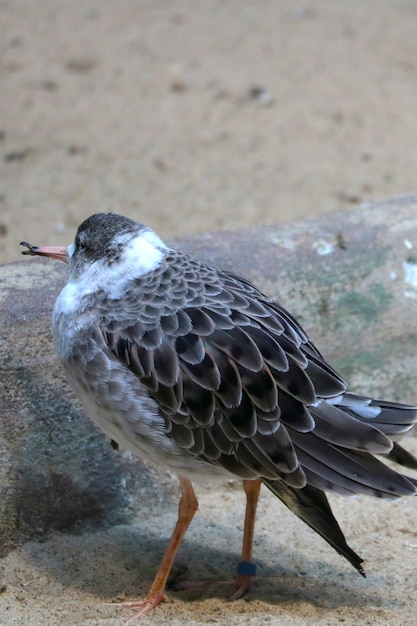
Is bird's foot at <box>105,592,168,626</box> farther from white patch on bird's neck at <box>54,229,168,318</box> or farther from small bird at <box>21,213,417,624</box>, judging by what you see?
white patch on bird's neck at <box>54,229,168,318</box>

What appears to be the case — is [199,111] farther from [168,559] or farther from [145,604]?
[145,604]

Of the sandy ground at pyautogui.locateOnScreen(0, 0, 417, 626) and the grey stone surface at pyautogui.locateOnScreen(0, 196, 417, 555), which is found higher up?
the grey stone surface at pyautogui.locateOnScreen(0, 196, 417, 555)

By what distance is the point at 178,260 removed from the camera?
454 cm

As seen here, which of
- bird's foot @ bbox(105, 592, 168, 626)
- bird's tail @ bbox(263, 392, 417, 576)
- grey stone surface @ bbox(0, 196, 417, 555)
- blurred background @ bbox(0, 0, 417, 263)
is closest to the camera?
bird's tail @ bbox(263, 392, 417, 576)

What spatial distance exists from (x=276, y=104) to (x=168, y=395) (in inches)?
266

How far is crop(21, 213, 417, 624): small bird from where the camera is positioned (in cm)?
416

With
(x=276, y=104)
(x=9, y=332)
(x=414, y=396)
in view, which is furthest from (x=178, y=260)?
(x=276, y=104)

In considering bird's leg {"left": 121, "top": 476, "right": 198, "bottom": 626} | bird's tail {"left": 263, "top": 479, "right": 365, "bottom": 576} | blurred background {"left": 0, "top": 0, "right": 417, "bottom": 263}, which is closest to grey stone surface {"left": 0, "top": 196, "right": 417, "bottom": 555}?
bird's leg {"left": 121, "top": 476, "right": 198, "bottom": 626}

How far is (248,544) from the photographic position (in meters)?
4.59

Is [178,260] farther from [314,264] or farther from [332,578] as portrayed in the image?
[332,578]

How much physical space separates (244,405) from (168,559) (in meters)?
0.83

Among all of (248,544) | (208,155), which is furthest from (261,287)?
(208,155)

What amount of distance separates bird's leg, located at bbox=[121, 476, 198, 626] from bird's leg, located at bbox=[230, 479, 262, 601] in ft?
0.87

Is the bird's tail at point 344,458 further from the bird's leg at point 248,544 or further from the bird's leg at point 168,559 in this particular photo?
the bird's leg at point 168,559
